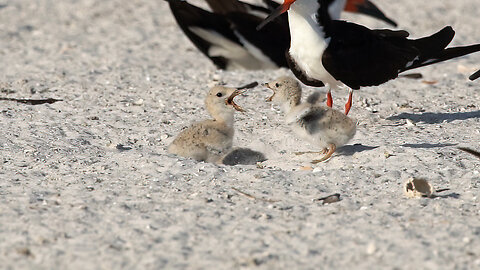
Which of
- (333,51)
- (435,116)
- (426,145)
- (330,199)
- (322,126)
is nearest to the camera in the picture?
(330,199)

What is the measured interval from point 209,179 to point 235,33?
2459mm

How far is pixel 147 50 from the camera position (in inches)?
284

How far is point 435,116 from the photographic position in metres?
5.13

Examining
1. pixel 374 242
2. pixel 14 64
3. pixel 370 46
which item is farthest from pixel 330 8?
pixel 14 64

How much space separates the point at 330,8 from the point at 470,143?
48.4 inches

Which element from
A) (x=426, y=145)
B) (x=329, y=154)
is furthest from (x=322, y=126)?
(x=426, y=145)

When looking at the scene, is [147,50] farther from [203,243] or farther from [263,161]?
[203,243]

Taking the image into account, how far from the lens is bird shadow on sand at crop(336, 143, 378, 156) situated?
4355 mm

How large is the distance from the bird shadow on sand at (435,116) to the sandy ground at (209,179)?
0.01 meters

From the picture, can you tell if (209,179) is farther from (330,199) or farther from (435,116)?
(435,116)

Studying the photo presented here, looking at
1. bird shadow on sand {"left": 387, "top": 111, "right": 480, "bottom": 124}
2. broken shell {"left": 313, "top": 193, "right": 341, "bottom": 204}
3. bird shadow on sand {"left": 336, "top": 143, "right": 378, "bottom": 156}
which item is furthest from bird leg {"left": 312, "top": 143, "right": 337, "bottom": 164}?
bird shadow on sand {"left": 387, "top": 111, "right": 480, "bottom": 124}

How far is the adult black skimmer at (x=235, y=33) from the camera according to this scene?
19.5ft

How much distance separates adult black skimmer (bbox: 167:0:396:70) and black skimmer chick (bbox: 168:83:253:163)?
4.80 ft

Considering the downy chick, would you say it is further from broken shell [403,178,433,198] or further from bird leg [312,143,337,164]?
broken shell [403,178,433,198]
